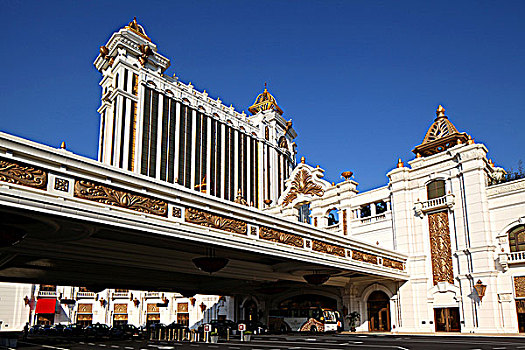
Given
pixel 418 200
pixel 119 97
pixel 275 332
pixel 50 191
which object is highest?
pixel 119 97

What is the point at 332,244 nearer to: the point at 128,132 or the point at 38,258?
the point at 38,258

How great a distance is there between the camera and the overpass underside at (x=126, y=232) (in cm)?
1201

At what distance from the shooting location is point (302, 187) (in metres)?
40.0

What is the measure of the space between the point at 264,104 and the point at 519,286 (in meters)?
48.6

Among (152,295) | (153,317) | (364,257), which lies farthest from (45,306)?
(364,257)

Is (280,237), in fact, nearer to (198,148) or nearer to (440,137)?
(440,137)

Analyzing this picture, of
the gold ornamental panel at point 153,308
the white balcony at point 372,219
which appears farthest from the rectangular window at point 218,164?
the white balcony at point 372,219

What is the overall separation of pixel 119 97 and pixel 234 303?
24536 mm

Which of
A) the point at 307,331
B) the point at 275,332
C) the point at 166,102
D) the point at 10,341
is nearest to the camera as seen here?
the point at 10,341

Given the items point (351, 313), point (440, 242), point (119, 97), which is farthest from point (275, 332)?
point (119, 97)

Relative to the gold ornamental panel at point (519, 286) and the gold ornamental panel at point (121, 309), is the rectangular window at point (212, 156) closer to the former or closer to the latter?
the gold ornamental panel at point (121, 309)

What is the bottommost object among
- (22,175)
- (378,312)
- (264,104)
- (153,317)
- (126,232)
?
(153,317)

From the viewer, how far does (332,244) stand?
23.3 m

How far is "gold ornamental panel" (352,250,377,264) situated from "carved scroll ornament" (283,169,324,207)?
12052 mm
